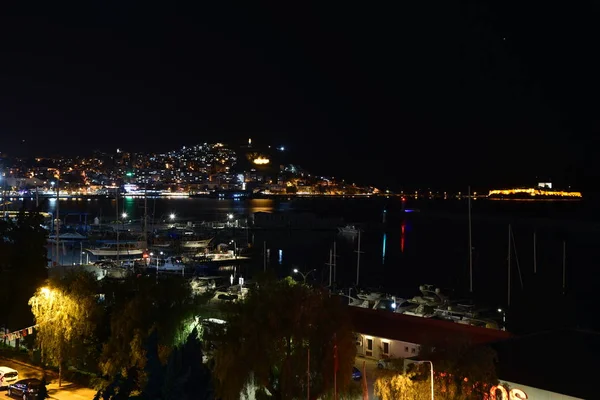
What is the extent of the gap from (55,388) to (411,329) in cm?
685

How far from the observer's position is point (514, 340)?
9719mm

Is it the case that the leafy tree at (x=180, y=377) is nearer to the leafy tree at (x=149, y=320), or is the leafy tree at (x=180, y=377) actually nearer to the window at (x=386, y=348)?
the leafy tree at (x=149, y=320)

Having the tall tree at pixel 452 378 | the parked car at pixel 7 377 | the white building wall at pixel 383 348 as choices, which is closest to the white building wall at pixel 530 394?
the tall tree at pixel 452 378

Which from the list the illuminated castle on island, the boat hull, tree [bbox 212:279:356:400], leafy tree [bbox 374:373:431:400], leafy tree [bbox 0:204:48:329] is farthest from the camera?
the illuminated castle on island

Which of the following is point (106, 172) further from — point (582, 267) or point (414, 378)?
point (414, 378)

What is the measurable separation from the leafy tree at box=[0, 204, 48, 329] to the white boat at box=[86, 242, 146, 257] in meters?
20.6

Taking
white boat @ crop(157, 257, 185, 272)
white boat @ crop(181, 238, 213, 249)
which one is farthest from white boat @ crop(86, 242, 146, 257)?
white boat @ crop(157, 257, 185, 272)

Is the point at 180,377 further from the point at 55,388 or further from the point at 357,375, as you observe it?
the point at 55,388

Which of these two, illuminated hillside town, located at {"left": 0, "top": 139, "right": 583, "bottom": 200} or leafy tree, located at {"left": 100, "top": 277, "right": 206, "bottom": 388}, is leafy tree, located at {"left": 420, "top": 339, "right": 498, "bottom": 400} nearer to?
leafy tree, located at {"left": 100, "top": 277, "right": 206, "bottom": 388}

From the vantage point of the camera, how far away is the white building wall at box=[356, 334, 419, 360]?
12.0 metres

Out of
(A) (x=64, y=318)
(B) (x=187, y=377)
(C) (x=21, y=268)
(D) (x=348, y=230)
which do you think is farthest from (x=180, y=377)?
(D) (x=348, y=230)

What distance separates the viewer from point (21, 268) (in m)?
14.3

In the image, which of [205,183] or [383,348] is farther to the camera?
[205,183]

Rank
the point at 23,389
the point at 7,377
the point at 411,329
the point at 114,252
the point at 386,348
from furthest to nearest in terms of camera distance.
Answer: the point at 114,252, the point at 411,329, the point at 386,348, the point at 7,377, the point at 23,389
